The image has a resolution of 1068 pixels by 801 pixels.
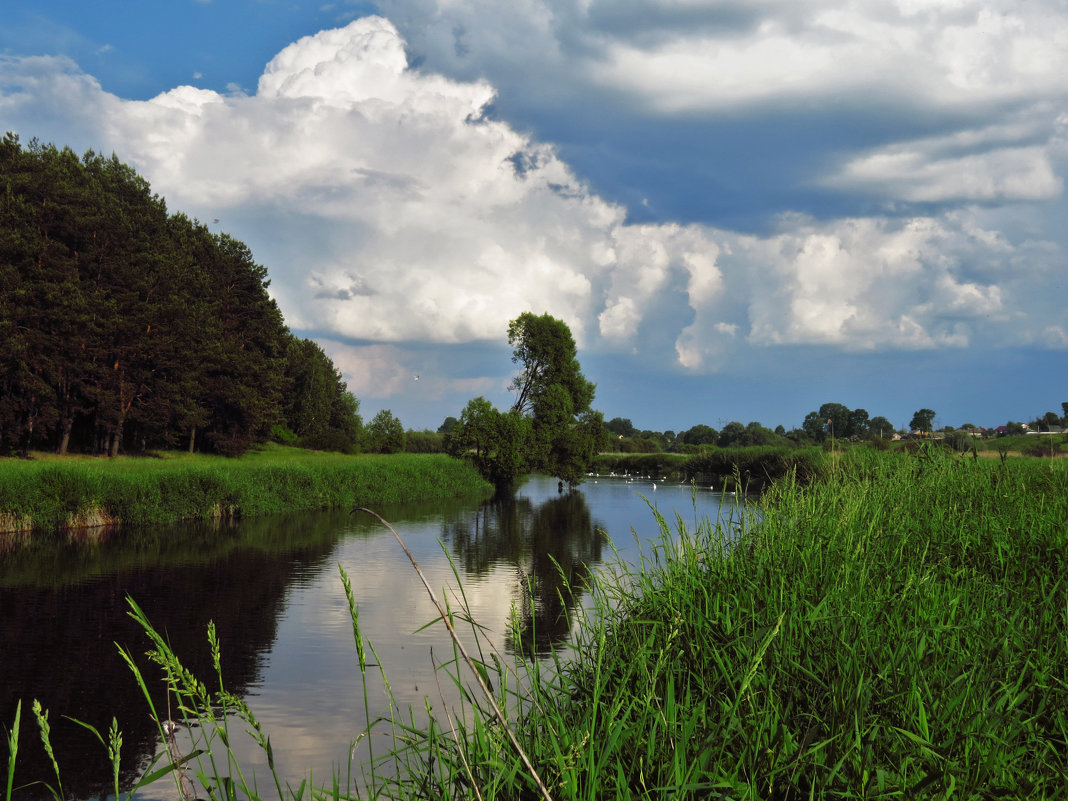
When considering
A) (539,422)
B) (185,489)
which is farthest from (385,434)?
(185,489)

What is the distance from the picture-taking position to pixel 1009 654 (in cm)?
423

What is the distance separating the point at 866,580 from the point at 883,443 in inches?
770

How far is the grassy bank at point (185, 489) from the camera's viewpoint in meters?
21.3

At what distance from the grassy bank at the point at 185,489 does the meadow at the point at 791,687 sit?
16615mm

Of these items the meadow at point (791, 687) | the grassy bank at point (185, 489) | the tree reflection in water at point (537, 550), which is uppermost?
the meadow at point (791, 687)

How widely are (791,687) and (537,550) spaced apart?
18.6 metres

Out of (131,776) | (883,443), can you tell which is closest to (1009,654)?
(131,776)

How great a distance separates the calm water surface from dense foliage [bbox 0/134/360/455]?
52.0 feet

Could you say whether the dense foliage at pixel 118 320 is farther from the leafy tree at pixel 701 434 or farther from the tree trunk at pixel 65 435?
the leafy tree at pixel 701 434

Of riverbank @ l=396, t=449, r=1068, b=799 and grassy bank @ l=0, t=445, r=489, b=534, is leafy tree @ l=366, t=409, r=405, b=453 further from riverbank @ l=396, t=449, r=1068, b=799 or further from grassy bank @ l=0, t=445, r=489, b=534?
riverbank @ l=396, t=449, r=1068, b=799

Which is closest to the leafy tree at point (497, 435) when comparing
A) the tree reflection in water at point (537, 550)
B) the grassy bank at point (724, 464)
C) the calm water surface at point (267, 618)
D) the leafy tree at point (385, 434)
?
the tree reflection in water at point (537, 550)

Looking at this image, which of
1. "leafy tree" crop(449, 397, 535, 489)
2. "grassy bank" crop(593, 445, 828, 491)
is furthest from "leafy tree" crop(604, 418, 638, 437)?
"leafy tree" crop(449, 397, 535, 489)

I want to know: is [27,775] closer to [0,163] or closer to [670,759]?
[670,759]

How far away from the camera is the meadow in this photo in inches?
113
